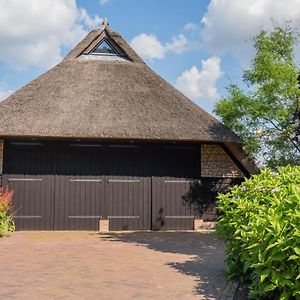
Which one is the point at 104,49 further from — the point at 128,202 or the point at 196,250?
the point at 196,250

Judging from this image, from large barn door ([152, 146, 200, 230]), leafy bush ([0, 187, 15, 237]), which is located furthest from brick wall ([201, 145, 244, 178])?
leafy bush ([0, 187, 15, 237])

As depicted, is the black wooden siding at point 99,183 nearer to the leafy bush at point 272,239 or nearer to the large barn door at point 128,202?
the large barn door at point 128,202

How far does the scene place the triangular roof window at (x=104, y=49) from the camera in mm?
18448

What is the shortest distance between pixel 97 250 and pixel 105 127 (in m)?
4.91

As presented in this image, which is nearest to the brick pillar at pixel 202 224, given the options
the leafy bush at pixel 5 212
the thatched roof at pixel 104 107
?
the thatched roof at pixel 104 107

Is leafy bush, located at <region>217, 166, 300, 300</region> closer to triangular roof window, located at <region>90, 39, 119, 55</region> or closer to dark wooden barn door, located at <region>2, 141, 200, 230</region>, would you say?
dark wooden barn door, located at <region>2, 141, 200, 230</region>

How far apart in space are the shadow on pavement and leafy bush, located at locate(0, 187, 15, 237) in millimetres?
2847

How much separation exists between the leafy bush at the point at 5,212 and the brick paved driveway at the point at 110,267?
19.8 inches

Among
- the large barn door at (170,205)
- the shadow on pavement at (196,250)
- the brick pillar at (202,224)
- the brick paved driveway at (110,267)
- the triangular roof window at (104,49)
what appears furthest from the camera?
the triangular roof window at (104,49)

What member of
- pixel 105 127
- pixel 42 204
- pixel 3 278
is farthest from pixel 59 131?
pixel 3 278

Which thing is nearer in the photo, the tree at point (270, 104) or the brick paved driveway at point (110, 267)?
the brick paved driveway at point (110, 267)

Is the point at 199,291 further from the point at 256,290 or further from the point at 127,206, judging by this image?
the point at 127,206

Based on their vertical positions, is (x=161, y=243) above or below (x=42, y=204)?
below

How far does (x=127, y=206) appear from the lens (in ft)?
49.1
